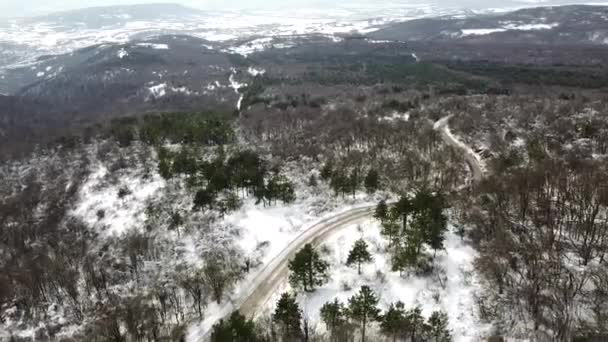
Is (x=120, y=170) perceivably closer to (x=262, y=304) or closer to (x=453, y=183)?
(x=262, y=304)

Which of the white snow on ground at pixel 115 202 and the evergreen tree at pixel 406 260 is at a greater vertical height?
the evergreen tree at pixel 406 260

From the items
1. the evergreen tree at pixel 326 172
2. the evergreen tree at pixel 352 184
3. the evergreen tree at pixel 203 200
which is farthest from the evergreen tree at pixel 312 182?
the evergreen tree at pixel 203 200

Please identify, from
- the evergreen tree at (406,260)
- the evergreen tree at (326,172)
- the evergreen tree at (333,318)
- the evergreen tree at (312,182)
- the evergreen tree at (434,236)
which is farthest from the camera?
the evergreen tree at (326,172)

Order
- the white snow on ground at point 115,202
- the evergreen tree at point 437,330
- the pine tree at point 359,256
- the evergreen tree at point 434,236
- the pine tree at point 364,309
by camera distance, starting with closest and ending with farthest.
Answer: the evergreen tree at point 437,330
the pine tree at point 364,309
the pine tree at point 359,256
the evergreen tree at point 434,236
the white snow on ground at point 115,202

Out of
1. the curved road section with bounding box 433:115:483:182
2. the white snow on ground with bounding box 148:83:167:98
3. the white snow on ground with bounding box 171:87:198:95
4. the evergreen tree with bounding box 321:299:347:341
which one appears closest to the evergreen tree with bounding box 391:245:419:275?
the evergreen tree with bounding box 321:299:347:341

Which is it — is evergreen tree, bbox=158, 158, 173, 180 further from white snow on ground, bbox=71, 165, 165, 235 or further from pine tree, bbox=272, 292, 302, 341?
pine tree, bbox=272, 292, 302, 341

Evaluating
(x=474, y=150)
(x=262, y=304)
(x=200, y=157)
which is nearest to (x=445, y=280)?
(x=262, y=304)

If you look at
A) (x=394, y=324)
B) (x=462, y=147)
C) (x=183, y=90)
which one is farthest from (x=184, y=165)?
(x=183, y=90)

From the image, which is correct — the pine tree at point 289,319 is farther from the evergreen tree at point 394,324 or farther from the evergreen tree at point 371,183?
the evergreen tree at point 371,183
